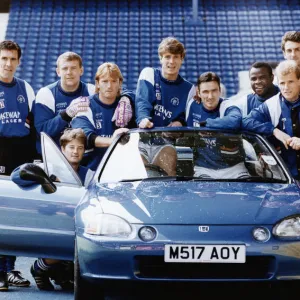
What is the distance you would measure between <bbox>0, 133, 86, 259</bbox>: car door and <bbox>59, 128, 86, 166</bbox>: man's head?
712 millimetres

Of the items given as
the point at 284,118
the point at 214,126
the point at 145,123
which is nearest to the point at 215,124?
the point at 214,126

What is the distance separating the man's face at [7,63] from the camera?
5234 mm

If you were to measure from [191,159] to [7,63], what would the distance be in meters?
1.95

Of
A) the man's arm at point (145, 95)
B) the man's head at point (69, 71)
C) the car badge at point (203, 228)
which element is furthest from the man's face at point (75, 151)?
the car badge at point (203, 228)

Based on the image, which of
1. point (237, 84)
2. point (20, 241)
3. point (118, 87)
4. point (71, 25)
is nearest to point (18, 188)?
point (20, 241)

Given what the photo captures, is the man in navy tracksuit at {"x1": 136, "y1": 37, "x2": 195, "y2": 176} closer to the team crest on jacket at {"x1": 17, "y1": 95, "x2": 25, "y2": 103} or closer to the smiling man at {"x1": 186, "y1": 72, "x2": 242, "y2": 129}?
the smiling man at {"x1": 186, "y1": 72, "x2": 242, "y2": 129}

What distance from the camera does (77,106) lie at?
492 cm

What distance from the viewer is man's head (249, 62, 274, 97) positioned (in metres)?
5.27

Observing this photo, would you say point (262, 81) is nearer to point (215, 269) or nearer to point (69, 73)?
point (69, 73)

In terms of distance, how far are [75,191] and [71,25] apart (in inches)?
591

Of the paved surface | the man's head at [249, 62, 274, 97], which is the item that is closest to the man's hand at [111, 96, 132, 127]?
the man's head at [249, 62, 274, 97]

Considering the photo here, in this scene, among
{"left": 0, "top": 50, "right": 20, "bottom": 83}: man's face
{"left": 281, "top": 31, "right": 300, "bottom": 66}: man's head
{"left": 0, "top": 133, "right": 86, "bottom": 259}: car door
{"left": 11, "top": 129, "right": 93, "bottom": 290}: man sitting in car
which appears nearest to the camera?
{"left": 0, "top": 133, "right": 86, "bottom": 259}: car door

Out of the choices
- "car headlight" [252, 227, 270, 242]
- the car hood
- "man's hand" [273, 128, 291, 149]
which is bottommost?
"car headlight" [252, 227, 270, 242]

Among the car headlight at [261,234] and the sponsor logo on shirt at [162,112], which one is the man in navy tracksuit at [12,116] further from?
the car headlight at [261,234]
